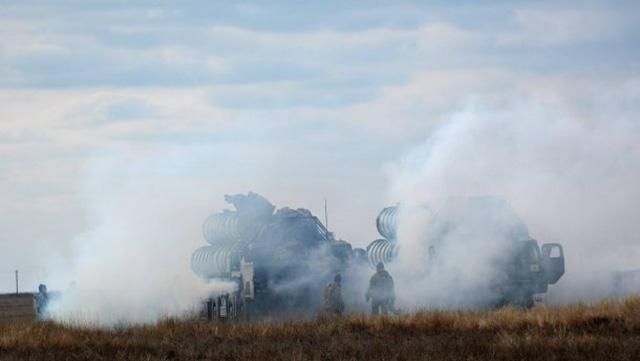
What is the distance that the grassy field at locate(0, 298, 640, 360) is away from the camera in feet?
66.1

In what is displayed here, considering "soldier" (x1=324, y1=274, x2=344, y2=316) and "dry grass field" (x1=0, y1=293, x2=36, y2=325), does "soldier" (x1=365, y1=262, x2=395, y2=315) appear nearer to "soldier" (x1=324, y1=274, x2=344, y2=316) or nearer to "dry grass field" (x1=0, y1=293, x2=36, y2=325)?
"soldier" (x1=324, y1=274, x2=344, y2=316)

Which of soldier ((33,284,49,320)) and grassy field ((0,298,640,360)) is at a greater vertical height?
soldier ((33,284,49,320))

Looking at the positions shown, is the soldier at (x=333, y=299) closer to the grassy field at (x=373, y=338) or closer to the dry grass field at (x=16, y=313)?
the grassy field at (x=373, y=338)

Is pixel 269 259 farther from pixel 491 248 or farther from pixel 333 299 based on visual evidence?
pixel 333 299

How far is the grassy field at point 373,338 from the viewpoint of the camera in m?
20.1

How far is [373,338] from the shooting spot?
929 inches

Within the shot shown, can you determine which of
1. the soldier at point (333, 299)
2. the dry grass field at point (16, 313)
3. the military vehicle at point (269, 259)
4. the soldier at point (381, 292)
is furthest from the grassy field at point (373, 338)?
the military vehicle at point (269, 259)

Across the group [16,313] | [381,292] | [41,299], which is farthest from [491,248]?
[16,313]

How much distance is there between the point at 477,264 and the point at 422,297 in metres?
1.71

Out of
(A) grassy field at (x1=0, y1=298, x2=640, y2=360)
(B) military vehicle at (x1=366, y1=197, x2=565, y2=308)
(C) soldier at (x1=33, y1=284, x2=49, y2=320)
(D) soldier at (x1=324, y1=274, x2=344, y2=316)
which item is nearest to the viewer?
(A) grassy field at (x1=0, y1=298, x2=640, y2=360)

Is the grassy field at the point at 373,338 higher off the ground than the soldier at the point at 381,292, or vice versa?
the soldier at the point at 381,292

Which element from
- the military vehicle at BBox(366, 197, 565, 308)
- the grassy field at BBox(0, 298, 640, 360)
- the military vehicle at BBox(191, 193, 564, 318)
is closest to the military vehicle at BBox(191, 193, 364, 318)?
the military vehicle at BBox(191, 193, 564, 318)

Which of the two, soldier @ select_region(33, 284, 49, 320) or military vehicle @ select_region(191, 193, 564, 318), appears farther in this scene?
soldier @ select_region(33, 284, 49, 320)

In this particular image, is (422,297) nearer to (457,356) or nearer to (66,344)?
(66,344)
